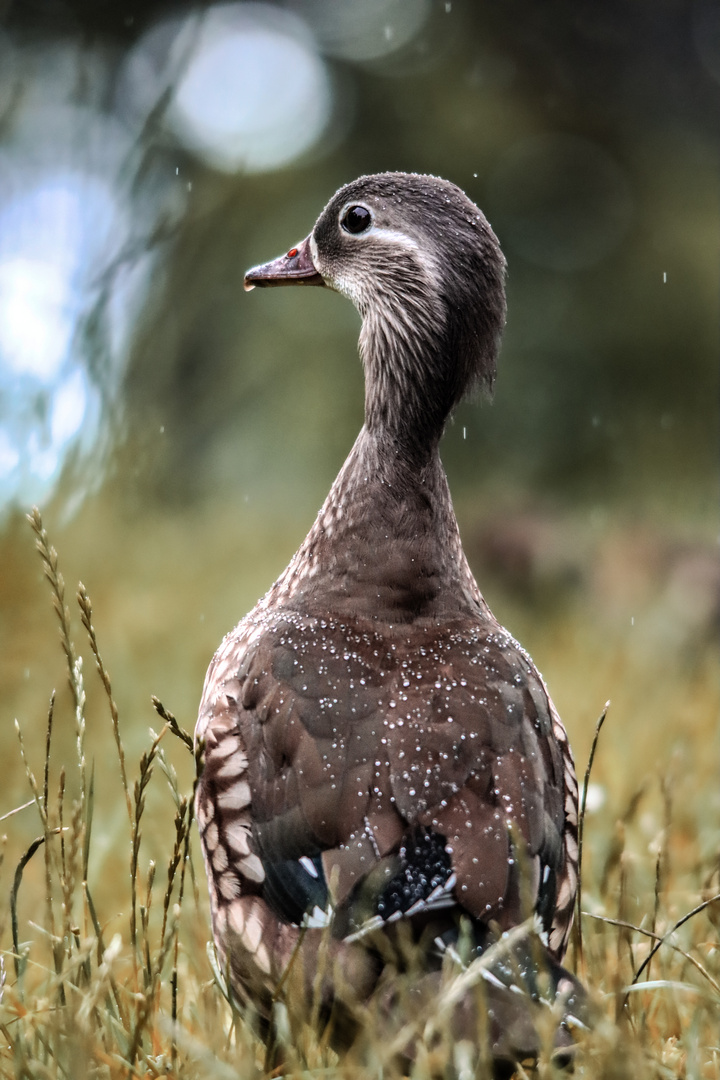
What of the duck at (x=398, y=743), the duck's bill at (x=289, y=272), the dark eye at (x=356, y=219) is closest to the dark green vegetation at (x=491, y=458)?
the duck at (x=398, y=743)

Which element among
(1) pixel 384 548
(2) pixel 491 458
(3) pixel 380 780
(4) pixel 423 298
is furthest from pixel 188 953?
(2) pixel 491 458

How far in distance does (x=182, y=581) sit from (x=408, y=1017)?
4195 mm

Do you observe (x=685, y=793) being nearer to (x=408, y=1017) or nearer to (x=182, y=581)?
(x=408, y=1017)

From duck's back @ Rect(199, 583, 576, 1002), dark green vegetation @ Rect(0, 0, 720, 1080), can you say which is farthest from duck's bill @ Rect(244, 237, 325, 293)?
duck's back @ Rect(199, 583, 576, 1002)

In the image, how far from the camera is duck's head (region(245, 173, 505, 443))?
250cm

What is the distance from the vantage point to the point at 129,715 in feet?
13.3

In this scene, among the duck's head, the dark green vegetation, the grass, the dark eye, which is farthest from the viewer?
the dark green vegetation

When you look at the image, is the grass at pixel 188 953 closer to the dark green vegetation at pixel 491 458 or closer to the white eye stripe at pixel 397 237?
the dark green vegetation at pixel 491 458

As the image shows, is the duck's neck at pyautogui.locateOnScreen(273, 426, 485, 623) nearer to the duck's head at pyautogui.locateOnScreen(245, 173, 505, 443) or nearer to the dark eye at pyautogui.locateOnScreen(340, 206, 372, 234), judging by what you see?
the duck's head at pyautogui.locateOnScreen(245, 173, 505, 443)

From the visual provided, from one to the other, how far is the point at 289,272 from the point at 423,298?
41 centimetres

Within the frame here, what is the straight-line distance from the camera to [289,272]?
2.77 meters

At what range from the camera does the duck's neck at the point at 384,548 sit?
227 centimetres

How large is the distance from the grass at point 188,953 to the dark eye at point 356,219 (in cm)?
116

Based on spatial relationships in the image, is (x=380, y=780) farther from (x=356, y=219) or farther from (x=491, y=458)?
(x=491, y=458)
